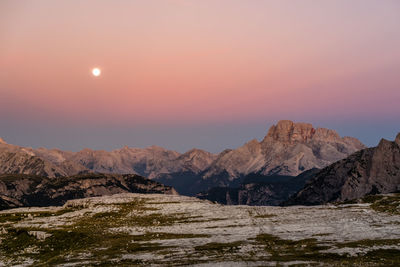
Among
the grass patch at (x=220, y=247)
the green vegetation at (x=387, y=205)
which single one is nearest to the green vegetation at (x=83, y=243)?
the grass patch at (x=220, y=247)

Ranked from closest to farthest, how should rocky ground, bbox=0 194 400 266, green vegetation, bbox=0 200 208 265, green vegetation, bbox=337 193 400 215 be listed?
rocky ground, bbox=0 194 400 266, green vegetation, bbox=0 200 208 265, green vegetation, bbox=337 193 400 215

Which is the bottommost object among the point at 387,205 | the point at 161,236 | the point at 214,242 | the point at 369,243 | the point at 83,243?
the point at 83,243

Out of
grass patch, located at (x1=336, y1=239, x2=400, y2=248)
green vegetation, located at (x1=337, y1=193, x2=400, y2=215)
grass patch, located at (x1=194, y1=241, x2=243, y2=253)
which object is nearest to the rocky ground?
grass patch, located at (x1=336, y1=239, x2=400, y2=248)

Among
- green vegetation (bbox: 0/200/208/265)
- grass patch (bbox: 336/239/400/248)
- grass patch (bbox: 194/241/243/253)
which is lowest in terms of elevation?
green vegetation (bbox: 0/200/208/265)

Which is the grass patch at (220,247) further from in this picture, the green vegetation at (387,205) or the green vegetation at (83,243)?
the green vegetation at (387,205)

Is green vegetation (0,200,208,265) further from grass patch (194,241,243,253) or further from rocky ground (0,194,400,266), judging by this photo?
grass patch (194,241,243,253)

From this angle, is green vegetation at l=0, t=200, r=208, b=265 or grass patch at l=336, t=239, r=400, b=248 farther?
green vegetation at l=0, t=200, r=208, b=265

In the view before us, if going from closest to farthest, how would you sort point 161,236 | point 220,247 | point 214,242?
point 220,247
point 214,242
point 161,236

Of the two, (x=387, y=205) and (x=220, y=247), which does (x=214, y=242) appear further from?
(x=387, y=205)

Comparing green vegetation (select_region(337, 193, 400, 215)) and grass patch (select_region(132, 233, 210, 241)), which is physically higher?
green vegetation (select_region(337, 193, 400, 215))

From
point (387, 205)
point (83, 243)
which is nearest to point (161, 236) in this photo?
point (83, 243)

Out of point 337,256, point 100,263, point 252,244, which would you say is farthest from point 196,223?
point 337,256

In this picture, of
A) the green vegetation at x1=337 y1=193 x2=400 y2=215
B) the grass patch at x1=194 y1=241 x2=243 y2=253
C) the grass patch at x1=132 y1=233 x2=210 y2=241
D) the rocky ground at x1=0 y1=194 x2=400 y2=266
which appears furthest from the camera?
the green vegetation at x1=337 y1=193 x2=400 y2=215

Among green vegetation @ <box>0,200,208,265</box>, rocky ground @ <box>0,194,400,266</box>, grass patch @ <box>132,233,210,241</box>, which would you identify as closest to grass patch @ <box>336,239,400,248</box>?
rocky ground @ <box>0,194,400,266</box>
